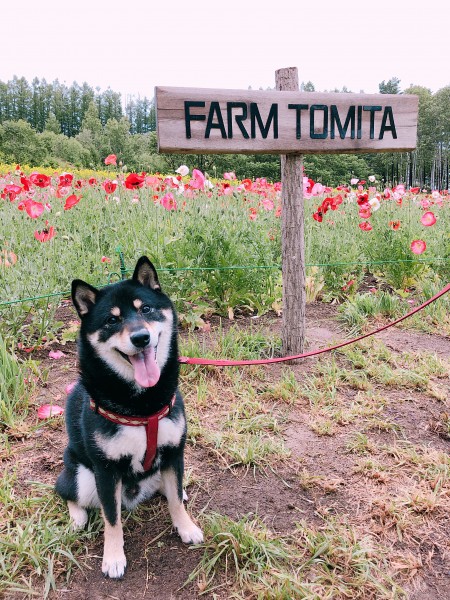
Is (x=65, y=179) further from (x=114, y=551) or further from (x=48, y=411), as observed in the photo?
(x=114, y=551)

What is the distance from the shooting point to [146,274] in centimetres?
185

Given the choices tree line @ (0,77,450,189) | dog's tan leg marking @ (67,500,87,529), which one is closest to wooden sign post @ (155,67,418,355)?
dog's tan leg marking @ (67,500,87,529)

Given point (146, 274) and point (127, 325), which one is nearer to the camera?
point (127, 325)

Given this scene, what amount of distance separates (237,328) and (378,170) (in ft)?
149

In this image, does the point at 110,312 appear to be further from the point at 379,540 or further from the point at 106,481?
the point at 379,540

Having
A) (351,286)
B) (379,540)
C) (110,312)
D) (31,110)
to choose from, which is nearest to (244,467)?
(379,540)

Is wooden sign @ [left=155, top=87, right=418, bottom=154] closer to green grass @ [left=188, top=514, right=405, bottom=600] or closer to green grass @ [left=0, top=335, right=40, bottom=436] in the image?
green grass @ [left=0, top=335, right=40, bottom=436]

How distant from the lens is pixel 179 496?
6.13 feet

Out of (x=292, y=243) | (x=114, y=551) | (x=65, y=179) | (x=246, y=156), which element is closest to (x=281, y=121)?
(x=292, y=243)

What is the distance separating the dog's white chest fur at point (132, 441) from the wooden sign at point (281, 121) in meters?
1.61

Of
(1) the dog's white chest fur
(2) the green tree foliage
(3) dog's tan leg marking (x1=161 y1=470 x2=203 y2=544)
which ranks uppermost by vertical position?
(2) the green tree foliage

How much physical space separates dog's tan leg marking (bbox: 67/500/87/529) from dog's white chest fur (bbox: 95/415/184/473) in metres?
0.41

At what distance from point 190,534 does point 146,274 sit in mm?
1085

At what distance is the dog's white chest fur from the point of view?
1647mm
